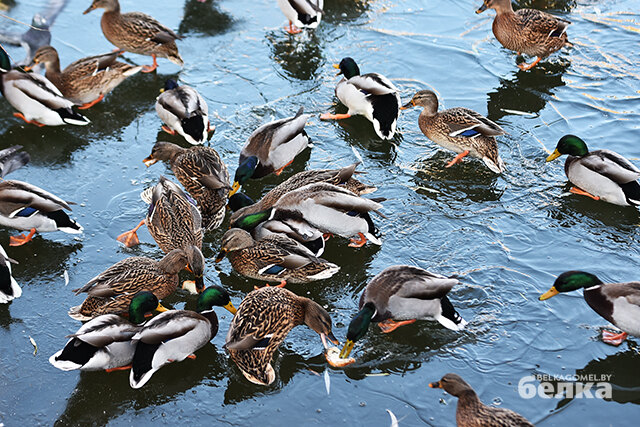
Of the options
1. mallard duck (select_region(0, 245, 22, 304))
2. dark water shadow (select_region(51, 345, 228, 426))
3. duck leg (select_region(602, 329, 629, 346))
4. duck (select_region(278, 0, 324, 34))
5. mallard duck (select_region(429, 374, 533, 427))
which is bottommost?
dark water shadow (select_region(51, 345, 228, 426))

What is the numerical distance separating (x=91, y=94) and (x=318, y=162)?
2.89 metres

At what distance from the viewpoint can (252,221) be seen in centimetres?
628

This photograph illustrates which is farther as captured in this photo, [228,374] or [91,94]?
[91,94]

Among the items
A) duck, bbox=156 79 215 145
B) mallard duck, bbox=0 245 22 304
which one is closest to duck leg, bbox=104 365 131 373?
mallard duck, bbox=0 245 22 304

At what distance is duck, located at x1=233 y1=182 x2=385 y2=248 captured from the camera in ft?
20.3

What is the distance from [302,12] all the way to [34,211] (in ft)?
15.0

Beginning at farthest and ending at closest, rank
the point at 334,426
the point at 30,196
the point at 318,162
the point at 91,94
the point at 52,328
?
the point at 91,94 → the point at 318,162 → the point at 30,196 → the point at 52,328 → the point at 334,426

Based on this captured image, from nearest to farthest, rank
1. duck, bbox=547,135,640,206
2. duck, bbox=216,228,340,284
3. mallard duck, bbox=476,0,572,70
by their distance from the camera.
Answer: duck, bbox=216,228,340,284, duck, bbox=547,135,640,206, mallard duck, bbox=476,0,572,70

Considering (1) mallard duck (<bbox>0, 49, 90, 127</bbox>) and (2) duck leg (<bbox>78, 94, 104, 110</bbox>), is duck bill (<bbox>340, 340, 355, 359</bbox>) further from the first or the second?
(2) duck leg (<bbox>78, 94, 104, 110</bbox>)

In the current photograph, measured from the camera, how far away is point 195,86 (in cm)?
859

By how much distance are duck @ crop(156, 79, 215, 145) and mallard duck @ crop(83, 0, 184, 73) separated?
126 centimetres

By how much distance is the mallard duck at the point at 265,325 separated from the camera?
4984 mm

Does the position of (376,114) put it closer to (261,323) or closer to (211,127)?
(211,127)

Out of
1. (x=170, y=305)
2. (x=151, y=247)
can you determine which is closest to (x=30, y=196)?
(x=151, y=247)
